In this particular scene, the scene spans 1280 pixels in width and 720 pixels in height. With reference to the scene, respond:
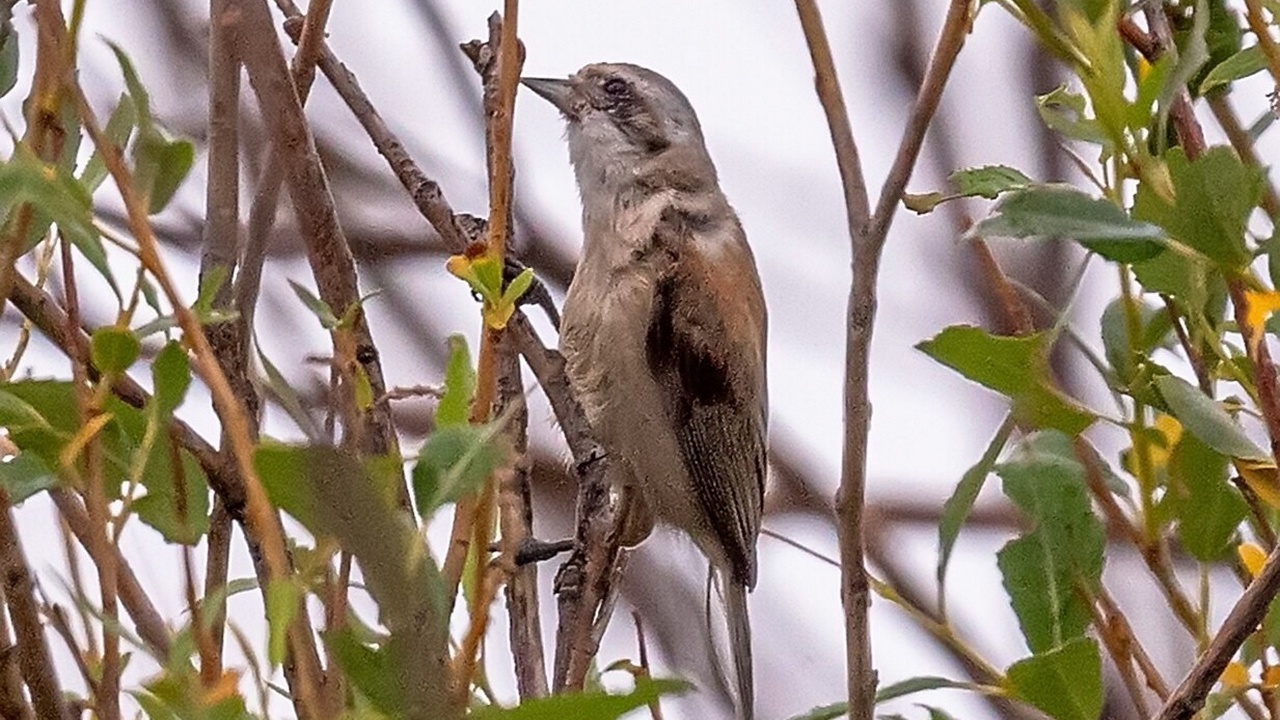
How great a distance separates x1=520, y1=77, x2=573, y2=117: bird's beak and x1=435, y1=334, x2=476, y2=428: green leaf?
996mm

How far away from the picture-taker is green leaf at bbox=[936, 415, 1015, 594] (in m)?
0.59

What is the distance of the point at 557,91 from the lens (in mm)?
1584

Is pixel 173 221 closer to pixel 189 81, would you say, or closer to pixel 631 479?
pixel 189 81

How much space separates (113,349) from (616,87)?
3.61 feet

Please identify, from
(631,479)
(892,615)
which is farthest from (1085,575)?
A: (892,615)

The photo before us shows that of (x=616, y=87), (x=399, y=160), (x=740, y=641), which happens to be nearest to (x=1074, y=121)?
(x=399, y=160)

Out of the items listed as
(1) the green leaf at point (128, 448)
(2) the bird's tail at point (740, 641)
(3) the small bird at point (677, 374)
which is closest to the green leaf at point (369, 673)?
(1) the green leaf at point (128, 448)

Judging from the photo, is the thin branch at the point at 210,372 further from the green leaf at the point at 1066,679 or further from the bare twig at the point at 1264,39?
the bare twig at the point at 1264,39

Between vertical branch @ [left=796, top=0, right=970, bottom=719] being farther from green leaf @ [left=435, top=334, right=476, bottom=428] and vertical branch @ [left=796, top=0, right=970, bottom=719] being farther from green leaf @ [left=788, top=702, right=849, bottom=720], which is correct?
green leaf @ [left=435, top=334, right=476, bottom=428]

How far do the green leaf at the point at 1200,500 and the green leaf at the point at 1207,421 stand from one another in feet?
0.26

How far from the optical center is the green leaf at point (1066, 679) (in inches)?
20.5

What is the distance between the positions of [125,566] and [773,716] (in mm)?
1154

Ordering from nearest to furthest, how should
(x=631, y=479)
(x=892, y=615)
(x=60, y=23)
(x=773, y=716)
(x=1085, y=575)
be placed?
(x=60, y=23) < (x=1085, y=575) < (x=631, y=479) < (x=892, y=615) < (x=773, y=716)

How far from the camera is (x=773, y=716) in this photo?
5.45ft
